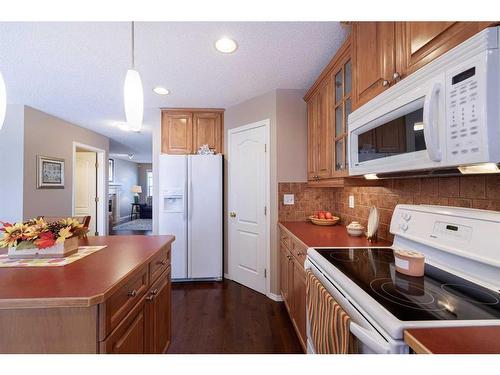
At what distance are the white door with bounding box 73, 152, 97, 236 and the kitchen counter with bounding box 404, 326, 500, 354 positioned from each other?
5899 millimetres

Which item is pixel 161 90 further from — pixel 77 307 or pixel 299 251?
pixel 77 307

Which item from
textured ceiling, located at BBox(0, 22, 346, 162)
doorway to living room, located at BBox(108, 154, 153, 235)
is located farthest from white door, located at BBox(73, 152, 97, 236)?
textured ceiling, located at BBox(0, 22, 346, 162)

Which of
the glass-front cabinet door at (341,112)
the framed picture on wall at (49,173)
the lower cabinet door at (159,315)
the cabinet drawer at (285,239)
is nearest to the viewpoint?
the lower cabinet door at (159,315)

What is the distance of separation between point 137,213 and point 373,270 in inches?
395

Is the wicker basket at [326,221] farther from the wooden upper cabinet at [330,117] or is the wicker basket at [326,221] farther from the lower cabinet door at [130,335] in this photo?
the lower cabinet door at [130,335]

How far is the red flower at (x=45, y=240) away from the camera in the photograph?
3.85 ft

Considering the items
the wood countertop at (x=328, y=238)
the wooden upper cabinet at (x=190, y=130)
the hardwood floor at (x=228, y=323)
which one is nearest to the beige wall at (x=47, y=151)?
the wooden upper cabinet at (x=190, y=130)

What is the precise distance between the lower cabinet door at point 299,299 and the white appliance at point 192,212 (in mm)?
1461

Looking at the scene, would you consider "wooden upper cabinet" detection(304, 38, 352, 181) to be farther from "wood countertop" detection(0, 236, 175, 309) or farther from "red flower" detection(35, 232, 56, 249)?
"red flower" detection(35, 232, 56, 249)

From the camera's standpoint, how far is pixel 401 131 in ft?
3.30

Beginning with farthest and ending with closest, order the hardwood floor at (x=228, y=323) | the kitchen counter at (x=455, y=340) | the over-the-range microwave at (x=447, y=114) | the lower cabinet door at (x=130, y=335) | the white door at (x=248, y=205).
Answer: the white door at (x=248, y=205) < the hardwood floor at (x=228, y=323) < the lower cabinet door at (x=130, y=335) < the over-the-range microwave at (x=447, y=114) < the kitchen counter at (x=455, y=340)

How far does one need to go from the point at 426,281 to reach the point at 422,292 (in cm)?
13

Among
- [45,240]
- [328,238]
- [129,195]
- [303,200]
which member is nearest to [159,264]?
[45,240]
